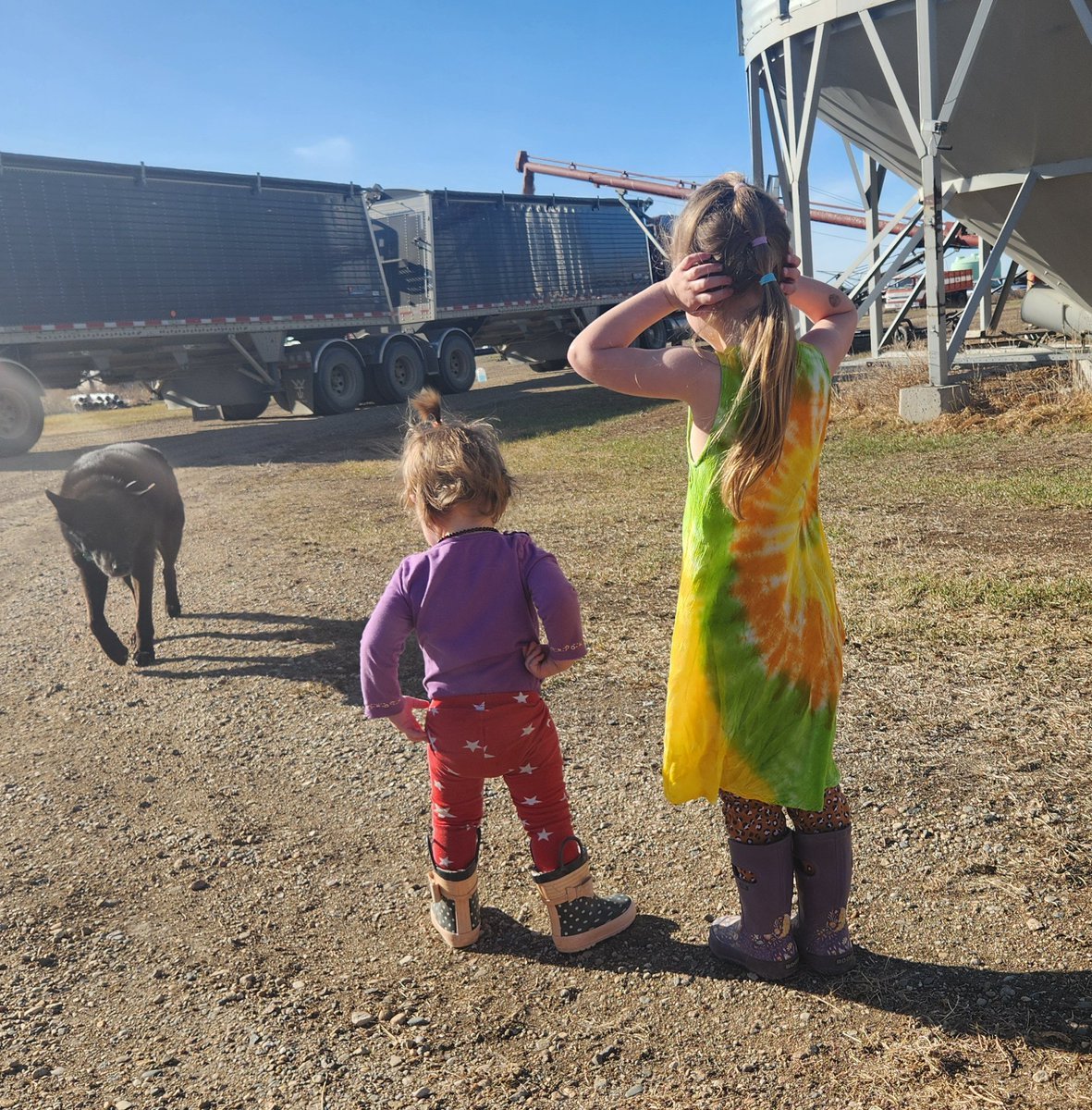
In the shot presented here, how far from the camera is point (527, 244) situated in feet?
71.4

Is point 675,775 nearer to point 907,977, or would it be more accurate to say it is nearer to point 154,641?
point 907,977

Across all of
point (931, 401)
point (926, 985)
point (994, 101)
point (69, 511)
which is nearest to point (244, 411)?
point (931, 401)

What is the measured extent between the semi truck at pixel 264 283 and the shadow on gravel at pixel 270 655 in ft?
34.5

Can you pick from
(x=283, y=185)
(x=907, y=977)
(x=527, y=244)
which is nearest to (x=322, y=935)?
(x=907, y=977)

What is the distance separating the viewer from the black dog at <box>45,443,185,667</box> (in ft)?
17.2

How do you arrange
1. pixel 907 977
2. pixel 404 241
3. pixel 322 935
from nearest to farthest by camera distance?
1. pixel 907 977
2. pixel 322 935
3. pixel 404 241

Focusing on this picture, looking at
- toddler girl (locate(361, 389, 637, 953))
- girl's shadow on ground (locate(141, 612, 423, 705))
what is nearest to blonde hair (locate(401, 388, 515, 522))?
toddler girl (locate(361, 389, 637, 953))

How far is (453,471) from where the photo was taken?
7.83 feet

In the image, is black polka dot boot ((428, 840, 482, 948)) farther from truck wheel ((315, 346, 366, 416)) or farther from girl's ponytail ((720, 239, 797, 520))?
truck wheel ((315, 346, 366, 416))

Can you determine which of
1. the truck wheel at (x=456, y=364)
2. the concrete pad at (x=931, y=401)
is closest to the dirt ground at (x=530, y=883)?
the concrete pad at (x=931, y=401)

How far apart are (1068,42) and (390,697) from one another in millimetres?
9062

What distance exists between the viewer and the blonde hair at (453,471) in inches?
94.2

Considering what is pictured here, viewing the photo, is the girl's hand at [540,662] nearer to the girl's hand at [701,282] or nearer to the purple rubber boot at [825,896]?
the purple rubber boot at [825,896]

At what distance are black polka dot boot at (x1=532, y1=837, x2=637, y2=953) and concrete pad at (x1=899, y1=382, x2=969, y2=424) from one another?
27.2 ft
